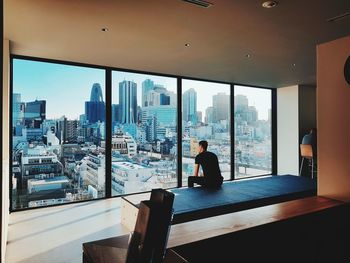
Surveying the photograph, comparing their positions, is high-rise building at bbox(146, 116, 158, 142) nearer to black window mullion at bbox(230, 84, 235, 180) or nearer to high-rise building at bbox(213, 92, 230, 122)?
high-rise building at bbox(213, 92, 230, 122)

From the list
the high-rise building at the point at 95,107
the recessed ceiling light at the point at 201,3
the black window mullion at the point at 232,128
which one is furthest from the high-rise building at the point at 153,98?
the recessed ceiling light at the point at 201,3

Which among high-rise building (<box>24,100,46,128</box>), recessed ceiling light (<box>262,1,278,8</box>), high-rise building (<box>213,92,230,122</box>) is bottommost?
high-rise building (<box>24,100,46,128</box>)

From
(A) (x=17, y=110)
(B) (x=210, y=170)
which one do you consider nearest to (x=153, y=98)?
(B) (x=210, y=170)

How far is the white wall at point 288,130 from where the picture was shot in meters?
7.45

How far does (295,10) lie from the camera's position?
273 centimetres

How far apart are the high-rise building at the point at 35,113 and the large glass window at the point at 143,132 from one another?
1.34m

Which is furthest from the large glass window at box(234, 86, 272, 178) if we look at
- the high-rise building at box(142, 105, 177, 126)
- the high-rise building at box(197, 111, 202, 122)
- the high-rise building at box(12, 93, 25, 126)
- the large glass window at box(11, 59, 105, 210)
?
the high-rise building at box(12, 93, 25, 126)

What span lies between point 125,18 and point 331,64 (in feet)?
7.19

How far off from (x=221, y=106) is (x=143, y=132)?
2536 millimetres

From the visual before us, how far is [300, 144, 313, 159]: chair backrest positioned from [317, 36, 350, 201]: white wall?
16.1ft

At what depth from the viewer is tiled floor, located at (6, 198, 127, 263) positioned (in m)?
2.90

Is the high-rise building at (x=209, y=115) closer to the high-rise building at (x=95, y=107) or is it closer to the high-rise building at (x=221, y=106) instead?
the high-rise building at (x=221, y=106)

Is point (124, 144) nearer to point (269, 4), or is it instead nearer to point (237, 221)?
point (269, 4)

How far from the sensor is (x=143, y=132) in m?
5.81
